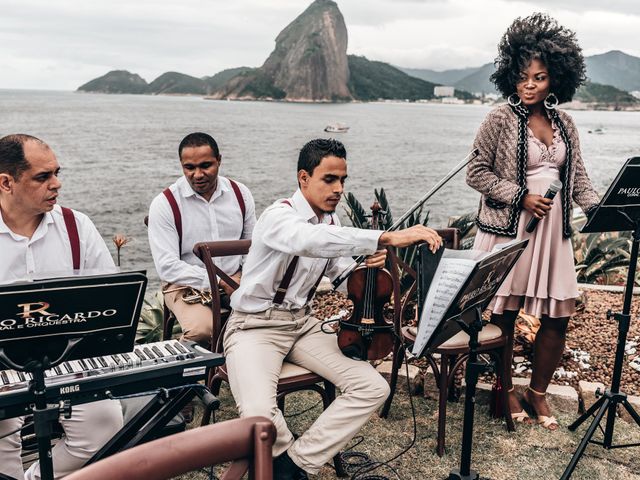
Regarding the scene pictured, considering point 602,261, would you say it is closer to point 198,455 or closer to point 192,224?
point 192,224

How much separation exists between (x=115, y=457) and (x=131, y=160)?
142 ft

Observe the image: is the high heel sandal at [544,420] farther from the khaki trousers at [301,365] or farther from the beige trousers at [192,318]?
the beige trousers at [192,318]

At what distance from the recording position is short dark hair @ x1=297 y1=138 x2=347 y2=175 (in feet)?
10.3

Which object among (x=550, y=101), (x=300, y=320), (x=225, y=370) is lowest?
(x=225, y=370)

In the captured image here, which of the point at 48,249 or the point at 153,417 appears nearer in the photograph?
the point at 153,417

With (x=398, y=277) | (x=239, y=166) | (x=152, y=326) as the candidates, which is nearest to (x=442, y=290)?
(x=398, y=277)

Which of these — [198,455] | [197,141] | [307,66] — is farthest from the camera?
[307,66]

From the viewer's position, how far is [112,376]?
7.80ft

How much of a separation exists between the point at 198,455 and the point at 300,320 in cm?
203

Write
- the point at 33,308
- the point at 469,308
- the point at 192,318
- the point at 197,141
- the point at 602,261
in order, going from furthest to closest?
1. the point at 602,261
2. the point at 197,141
3. the point at 192,318
4. the point at 469,308
5. the point at 33,308

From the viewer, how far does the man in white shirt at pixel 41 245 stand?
2.81 m

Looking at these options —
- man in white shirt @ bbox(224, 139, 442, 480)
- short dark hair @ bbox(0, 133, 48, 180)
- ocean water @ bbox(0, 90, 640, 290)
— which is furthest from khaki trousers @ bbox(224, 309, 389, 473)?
ocean water @ bbox(0, 90, 640, 290)

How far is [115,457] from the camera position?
1.28m

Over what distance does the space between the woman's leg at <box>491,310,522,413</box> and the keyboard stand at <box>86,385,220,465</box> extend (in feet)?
6.90
